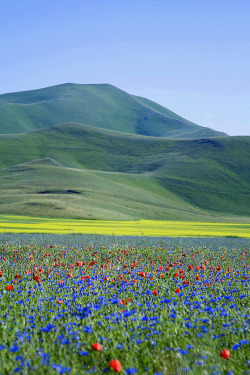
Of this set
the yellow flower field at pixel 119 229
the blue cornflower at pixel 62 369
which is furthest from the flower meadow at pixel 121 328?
the yellow flower field at pixel 119 229

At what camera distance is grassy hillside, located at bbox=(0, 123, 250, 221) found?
9390 cm

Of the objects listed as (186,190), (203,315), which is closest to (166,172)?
(186,190)

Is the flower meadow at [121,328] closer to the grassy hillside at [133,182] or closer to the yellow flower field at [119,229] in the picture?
the yellow flower field at [119,229]

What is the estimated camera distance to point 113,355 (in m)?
5.32

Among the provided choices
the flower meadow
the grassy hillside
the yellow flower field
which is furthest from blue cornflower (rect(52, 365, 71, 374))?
the grassy hillside

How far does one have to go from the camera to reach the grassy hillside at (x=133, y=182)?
93.9 m

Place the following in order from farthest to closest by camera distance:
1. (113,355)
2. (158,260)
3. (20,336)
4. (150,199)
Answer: (150,199) < (158,260) < (20,336) < (113,355)

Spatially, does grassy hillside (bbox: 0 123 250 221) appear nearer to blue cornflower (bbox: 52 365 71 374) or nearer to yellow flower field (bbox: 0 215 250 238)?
yellow flower field (bbox: 0 215 250 238)

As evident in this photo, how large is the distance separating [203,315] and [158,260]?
874 cm

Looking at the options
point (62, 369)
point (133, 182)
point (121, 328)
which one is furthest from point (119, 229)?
point (133, 182)

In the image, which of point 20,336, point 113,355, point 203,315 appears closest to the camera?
point 113,355

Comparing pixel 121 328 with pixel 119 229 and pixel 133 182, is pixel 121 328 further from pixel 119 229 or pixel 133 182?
pixel 133 182

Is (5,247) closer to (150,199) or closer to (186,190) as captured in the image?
(150,199)

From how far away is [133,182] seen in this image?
148000 mm
